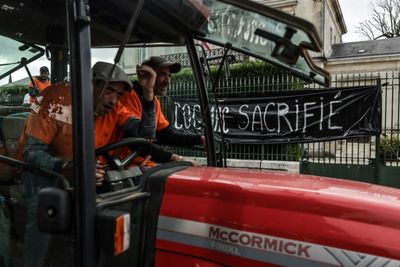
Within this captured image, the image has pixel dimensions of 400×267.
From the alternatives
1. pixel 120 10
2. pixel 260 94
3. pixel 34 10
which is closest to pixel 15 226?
pixel 34 10

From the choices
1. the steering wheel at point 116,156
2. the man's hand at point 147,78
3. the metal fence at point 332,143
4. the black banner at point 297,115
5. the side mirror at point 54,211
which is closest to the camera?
the side mirror at point 54,211

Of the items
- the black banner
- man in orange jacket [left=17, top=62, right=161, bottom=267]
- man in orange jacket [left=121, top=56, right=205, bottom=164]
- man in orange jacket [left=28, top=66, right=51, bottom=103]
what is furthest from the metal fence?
man in orange jacket [left=17, top=62, right=161, bottom=267]

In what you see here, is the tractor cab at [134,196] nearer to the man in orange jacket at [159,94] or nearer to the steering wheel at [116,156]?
the steering wheel at [116,156]

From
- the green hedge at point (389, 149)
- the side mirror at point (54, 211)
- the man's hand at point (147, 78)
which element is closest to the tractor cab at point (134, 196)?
the side mirror at point (54, 211)

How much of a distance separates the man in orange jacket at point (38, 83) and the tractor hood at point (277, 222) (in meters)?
0.74

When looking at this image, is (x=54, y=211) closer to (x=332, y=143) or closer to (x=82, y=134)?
(x=82, y=134)

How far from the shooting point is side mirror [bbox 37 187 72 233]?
138 centimetres

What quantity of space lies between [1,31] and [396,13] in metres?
39.0

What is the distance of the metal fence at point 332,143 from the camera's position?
309 inches

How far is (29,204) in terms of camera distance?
1.75 metres

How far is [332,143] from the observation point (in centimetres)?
805

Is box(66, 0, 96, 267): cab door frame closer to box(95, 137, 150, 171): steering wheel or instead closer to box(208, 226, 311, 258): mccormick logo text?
box(208, 226, 311, 258): mccormick logo text

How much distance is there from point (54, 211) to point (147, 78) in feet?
5.47

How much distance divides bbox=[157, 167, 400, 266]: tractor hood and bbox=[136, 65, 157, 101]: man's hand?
4.25ft
